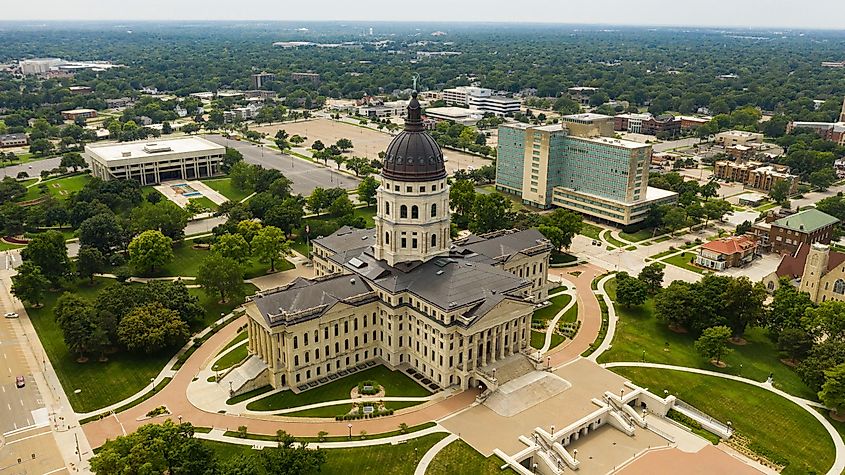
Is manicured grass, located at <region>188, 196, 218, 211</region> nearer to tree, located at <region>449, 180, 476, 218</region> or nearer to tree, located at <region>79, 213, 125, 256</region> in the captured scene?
tree, located at <region>79, 213, 125, 256</region>

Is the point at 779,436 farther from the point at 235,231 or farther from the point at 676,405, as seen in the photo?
the point at 235,231

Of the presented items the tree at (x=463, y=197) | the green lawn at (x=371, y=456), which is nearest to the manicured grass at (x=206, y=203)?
the tree at (x=463, y=197)

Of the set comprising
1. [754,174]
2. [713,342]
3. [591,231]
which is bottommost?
[591,231]

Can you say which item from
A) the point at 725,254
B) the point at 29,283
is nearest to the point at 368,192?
the point at 29,283

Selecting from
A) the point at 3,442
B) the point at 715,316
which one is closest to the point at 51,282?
the point at 3,442

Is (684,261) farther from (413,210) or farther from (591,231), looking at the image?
(413,210)

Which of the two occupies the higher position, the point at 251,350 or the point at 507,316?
the point at 507,316
